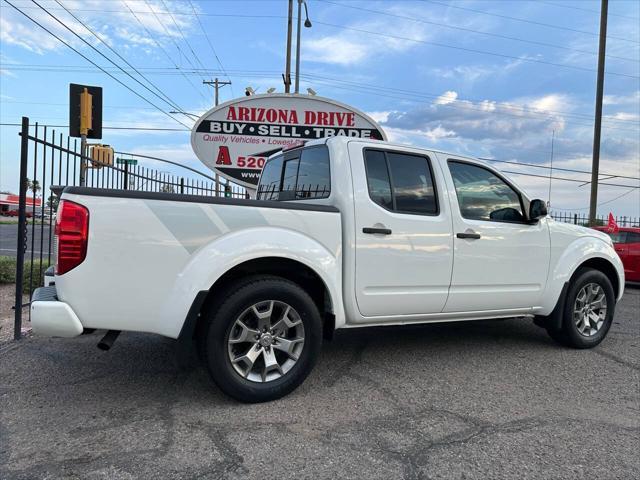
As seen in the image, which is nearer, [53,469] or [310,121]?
[53,469]

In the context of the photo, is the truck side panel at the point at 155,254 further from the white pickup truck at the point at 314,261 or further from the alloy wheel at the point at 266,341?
the alloy wheel at the point at 266,341

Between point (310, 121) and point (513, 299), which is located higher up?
point (310, 121)

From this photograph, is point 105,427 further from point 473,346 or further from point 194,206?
point 473,346

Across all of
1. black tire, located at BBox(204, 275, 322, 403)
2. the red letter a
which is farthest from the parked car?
black tire, located at BBox(204, 275, 322, 403)

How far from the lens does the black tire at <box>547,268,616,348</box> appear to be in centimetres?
518

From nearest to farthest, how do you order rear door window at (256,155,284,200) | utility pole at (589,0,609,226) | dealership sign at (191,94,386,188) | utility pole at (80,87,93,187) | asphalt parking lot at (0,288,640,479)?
asphalt parking lot at (0,288,640,479)
rear door window at (256,155,284,200)
utility pole at (80,87,93,187)
dealership sign at (191,94,386,188)
utility pole at (589,0,609,226)

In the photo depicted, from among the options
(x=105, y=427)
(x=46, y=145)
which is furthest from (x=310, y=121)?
(x=105, y=427)

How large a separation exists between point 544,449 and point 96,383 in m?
3.28

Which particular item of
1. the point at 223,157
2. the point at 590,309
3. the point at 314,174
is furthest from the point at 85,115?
the point at 590,309

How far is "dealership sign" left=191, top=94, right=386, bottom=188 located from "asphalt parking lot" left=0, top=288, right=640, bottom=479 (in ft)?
19.7

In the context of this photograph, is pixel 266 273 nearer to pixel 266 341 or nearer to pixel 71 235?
pixel 266 341

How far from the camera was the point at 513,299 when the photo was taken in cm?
480

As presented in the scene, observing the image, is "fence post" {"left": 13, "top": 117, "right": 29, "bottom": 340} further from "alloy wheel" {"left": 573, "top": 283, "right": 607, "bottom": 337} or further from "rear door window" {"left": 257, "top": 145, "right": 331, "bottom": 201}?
"alloy wheel" {"left": 573, "top": 283, "right": 607, "bottom": 337}

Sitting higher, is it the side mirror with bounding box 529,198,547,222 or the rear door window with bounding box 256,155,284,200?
the rear door window with bounding box 256,155,284,200
